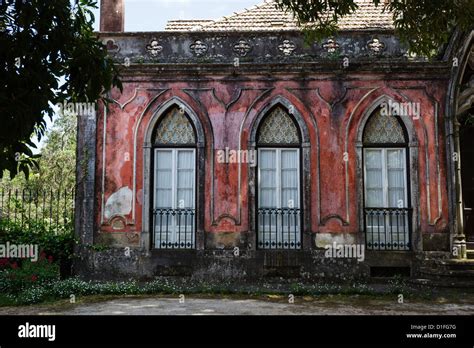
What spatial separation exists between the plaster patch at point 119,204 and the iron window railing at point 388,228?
5.44 metres

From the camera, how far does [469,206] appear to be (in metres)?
11.6

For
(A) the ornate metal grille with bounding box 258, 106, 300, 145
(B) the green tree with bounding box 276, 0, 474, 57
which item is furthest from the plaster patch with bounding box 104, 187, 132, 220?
(B) the green tree with bounding box 276, 0, 474, 57

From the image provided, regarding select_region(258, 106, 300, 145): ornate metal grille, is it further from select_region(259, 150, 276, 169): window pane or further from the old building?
select_region(259, 150, 276, 169): window pane

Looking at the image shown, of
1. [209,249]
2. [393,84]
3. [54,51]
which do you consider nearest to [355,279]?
[209,249]

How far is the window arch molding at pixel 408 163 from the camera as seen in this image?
37.0ft

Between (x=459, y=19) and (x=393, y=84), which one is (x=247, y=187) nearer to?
(x=393, y=84)

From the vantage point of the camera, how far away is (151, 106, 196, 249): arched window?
11531 millimetres

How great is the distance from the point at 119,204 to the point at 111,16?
15.2 feet

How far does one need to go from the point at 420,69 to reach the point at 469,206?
3363 mm

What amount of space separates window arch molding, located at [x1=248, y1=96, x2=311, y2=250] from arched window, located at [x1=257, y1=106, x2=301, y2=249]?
11 centimetres

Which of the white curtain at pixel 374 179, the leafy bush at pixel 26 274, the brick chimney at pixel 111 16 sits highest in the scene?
the brick chimney at pixel 111 16

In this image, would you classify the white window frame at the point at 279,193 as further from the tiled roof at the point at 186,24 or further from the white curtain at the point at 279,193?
the tiled roof at the point at 186,24

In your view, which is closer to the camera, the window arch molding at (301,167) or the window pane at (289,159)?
the window arch molding at (301,167)

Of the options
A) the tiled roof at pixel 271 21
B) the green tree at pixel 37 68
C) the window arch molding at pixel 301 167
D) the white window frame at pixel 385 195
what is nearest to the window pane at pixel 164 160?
the window arch molding at pixel 301 167
